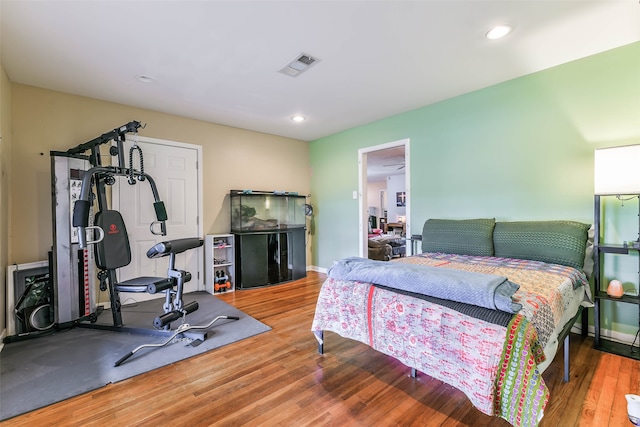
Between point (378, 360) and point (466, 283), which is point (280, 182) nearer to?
point (378, 360)

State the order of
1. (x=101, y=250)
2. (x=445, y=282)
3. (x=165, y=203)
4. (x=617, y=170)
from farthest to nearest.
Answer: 1. (x=165, y=203)
2. (x=101, y=250)
3. (x=617, y=170)
4. (x=445, y=282)

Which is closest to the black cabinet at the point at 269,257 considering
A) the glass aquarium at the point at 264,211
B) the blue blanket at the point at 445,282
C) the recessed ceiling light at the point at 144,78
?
the glass aquarium at the point at 264,211

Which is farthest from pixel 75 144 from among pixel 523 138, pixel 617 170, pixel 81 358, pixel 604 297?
pixel 604 297

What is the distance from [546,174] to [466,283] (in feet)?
7.12

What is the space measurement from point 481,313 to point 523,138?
2439 mm

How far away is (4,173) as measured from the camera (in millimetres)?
2627

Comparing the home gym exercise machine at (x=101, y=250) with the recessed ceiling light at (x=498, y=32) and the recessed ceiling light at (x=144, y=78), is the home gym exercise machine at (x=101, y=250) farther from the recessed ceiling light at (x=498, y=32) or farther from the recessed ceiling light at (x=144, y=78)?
the recessed ceiling light at (x=498, y=32)

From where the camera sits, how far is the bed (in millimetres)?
1262

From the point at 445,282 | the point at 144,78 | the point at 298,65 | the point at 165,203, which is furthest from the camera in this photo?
the point at 165,203

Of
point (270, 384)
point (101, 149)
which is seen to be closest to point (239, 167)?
point (101, 149)

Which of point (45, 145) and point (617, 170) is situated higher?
point (45, 145)

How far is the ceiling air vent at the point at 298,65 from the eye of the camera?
2.50 metres

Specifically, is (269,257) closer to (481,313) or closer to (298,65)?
(298,65)

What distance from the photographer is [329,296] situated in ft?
6.97
